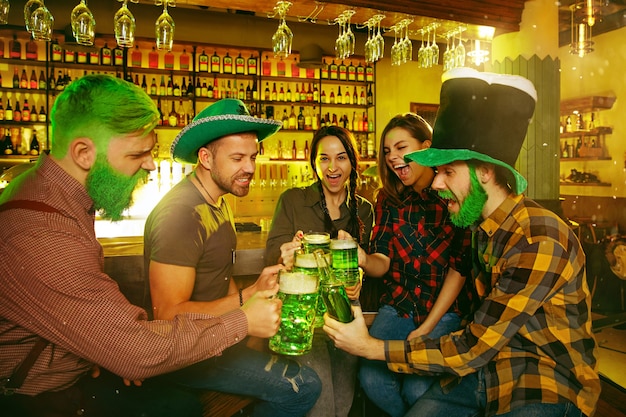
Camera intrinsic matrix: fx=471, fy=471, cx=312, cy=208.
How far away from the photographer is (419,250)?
2.30m

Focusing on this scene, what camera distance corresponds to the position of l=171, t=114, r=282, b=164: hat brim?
2.01 meters

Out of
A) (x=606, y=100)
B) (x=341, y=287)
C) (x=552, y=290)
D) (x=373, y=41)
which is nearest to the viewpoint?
(x=552, y=290)

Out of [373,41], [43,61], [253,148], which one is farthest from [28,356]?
[43,61]

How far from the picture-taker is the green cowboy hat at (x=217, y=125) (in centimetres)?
201

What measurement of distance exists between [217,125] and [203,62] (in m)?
4.55

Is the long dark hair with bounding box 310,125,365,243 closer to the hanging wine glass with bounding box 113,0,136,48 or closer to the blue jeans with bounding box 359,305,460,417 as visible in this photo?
the blue jeans with bounding box 359,305,460,417

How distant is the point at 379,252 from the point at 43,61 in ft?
17.1

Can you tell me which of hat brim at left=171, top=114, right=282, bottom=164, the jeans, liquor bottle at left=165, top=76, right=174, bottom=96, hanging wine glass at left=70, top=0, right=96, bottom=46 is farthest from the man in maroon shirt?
liquor bottle at left=165, top=76, right=174, bottom=96

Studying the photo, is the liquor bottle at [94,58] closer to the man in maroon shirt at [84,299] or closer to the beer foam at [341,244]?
the man in maroon shirt at [84,299]

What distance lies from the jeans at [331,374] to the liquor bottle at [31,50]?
5.44 metres

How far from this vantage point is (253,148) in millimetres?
2166

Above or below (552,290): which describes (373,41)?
above

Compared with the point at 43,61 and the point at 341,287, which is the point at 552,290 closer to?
the point at 341,287

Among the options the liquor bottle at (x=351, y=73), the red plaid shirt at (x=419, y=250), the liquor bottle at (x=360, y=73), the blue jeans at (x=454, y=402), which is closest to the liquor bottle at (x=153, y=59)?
the liquor bottle at (x=351, y=73)
